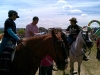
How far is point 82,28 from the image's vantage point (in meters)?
10.7

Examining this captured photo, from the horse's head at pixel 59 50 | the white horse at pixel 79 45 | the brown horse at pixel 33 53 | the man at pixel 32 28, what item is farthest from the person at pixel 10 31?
the white horse at pixel 79 45

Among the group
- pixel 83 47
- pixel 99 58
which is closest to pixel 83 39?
pixel 83 47

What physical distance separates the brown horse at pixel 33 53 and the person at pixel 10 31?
13.0 inches

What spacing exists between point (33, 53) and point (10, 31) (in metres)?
0.91

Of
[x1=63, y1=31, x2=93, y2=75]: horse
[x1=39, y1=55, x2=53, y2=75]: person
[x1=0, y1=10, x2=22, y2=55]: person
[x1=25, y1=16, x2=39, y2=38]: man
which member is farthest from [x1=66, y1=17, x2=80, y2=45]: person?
[x1=0, y1=10, x2=22, y2=55]: person

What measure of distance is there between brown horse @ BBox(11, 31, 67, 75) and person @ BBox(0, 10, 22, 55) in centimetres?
33

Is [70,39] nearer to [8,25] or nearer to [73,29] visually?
[73,29]

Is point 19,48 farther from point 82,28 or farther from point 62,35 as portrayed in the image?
point 82,28

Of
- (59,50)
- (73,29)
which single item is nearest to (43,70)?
(59,50)

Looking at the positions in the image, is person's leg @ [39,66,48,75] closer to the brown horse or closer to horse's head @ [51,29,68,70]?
the brown horse

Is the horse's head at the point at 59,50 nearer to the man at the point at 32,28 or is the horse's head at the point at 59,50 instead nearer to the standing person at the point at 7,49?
the standing person at the point at 7,49

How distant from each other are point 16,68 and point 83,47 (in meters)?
5.93

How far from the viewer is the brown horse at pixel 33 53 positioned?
515 cm

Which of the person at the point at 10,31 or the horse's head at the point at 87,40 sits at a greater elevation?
the person at the point at 10,31
